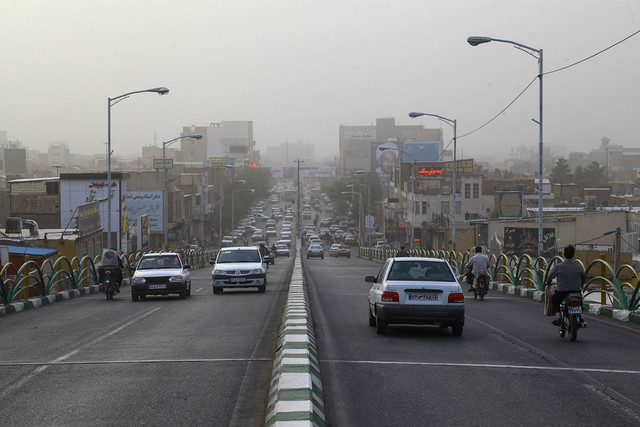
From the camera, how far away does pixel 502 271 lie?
32.3 metres

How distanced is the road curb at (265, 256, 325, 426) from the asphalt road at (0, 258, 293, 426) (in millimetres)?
221

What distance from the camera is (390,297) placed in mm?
14844

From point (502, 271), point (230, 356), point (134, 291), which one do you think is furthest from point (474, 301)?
point (230, 356)

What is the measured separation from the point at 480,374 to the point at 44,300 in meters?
17.3

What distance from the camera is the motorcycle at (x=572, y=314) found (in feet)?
47.0

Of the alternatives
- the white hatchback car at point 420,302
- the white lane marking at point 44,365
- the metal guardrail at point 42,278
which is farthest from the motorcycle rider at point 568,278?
the metal guardrail at point 42,278

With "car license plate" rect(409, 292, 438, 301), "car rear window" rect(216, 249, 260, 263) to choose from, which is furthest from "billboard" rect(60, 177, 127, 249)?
"car license plate" rect(409, 292, 438, 301)

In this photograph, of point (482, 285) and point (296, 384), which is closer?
point (296, 384)

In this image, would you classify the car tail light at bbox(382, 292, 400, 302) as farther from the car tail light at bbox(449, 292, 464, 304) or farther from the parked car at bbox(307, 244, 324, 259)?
the parked car at bbox(307, 244, 324, 259)

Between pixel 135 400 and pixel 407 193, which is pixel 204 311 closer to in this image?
pixel 135 400

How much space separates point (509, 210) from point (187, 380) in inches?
2469

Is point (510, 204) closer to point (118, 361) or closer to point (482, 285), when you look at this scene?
point (482, 285)

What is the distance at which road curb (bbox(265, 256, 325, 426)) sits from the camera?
7.56m

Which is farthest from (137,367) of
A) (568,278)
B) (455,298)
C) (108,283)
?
(108,283)
